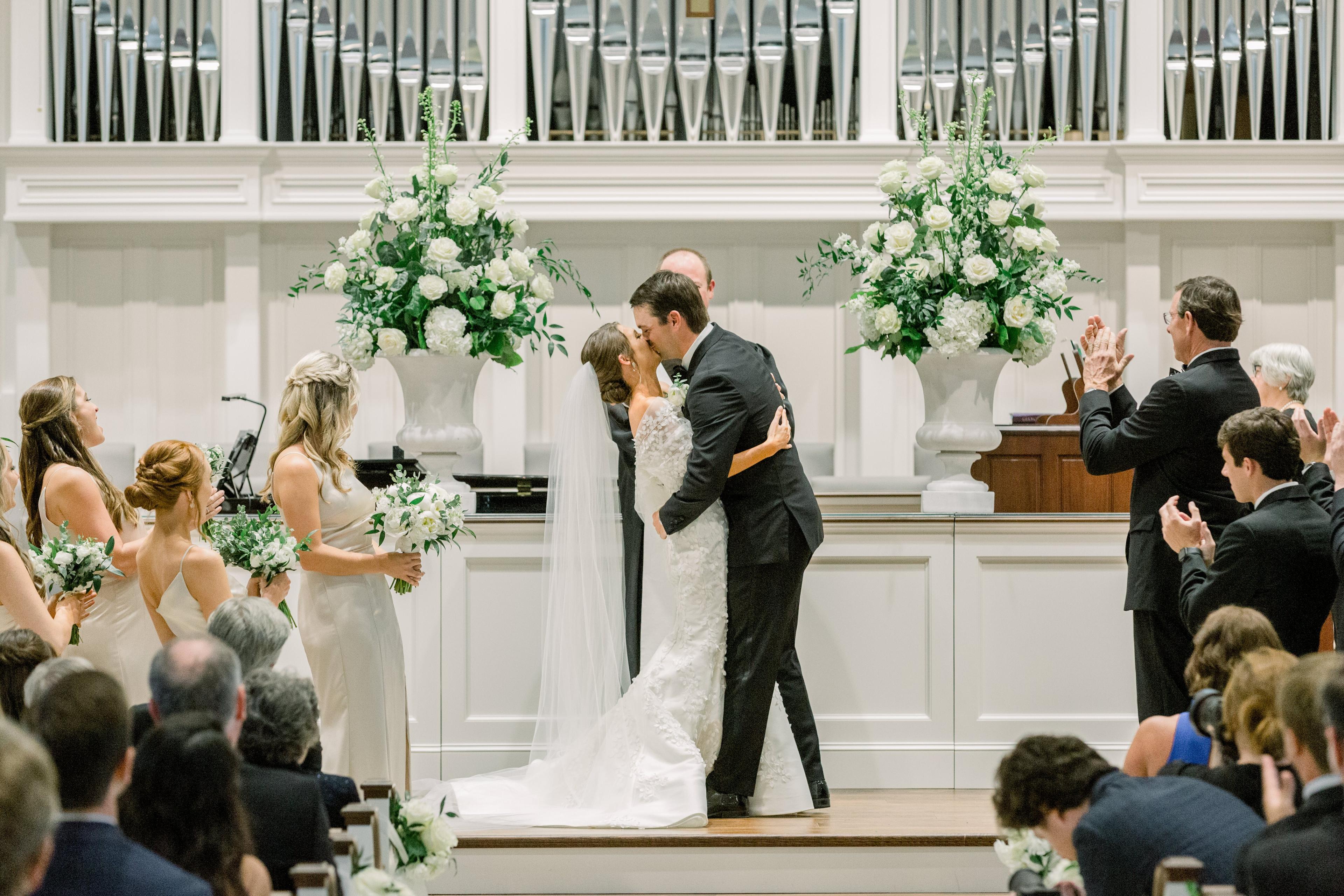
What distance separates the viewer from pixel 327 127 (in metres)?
7.74

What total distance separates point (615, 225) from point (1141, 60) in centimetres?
293

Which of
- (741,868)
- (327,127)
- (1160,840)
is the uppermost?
(327,127)

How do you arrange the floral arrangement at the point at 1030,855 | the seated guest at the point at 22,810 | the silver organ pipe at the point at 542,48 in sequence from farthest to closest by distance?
the silver organ pipe at the point at 542,48
the floral arrangement at the point at 1030,855
the seated guest at the point at 22,810

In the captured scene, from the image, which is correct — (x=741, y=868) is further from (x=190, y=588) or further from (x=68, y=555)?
(x=68, y=555)

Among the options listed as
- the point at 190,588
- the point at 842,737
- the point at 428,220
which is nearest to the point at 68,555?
the point at 190,588

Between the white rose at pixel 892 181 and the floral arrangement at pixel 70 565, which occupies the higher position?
the white rose at pixel 892 181

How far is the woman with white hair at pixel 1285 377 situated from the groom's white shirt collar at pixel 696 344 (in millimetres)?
1751

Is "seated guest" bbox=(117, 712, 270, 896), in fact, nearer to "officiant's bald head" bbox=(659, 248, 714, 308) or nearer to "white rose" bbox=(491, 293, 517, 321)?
"white rose" bbox=(491, 293, 517, 321)

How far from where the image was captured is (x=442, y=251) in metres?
5.03

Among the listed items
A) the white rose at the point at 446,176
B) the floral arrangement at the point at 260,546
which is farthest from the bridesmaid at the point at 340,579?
the white rose at the point at 446,176

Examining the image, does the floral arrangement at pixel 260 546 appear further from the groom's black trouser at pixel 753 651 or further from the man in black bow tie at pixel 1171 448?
the man in black bow tie at pixel 1171 448

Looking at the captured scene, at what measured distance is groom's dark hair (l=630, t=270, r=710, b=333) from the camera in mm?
4566

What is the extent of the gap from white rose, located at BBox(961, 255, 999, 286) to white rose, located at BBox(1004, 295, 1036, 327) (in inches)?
4.5

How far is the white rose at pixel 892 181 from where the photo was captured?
5.14m
